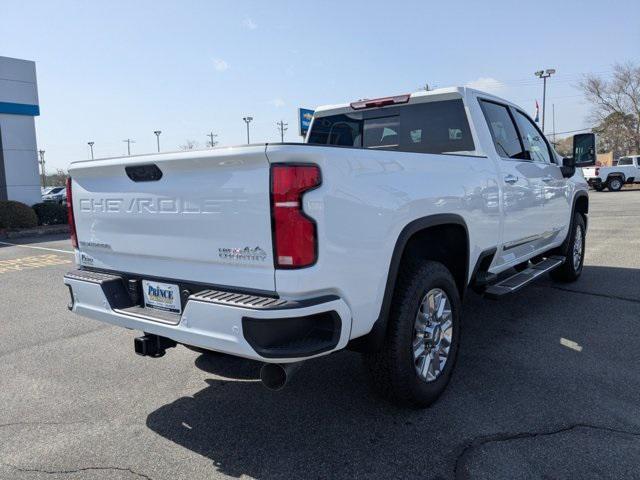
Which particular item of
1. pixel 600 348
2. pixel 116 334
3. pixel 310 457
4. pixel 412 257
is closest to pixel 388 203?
pixel 412 257

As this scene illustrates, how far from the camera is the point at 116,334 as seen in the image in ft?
16.4

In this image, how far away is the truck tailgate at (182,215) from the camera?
2.49 meters

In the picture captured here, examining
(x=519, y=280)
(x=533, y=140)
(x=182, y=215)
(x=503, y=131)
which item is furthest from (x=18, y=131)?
(x=519, y=280)

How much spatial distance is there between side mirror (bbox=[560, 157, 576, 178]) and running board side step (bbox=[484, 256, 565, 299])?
942 mm

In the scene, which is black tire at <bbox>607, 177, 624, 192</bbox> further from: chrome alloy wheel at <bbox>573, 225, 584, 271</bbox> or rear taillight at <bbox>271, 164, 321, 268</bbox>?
rear taillight at <bbox>271, 164, 321, 268</bbox>

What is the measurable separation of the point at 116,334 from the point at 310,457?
289 centimetres

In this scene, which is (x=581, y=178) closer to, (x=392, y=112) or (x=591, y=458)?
(x=392, y=112)

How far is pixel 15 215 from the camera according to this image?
15.8 meters

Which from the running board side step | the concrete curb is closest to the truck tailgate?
the running board side step

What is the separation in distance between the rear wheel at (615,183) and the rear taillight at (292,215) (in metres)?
32.3

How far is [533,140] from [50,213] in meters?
15.9

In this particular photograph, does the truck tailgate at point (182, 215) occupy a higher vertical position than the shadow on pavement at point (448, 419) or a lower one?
higher

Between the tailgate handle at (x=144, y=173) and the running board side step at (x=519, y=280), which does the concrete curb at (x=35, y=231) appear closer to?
the tailgate handle at (x=144, y=173)

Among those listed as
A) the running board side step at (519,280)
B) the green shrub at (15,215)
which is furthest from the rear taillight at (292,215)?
the green shrub at (15,215)
